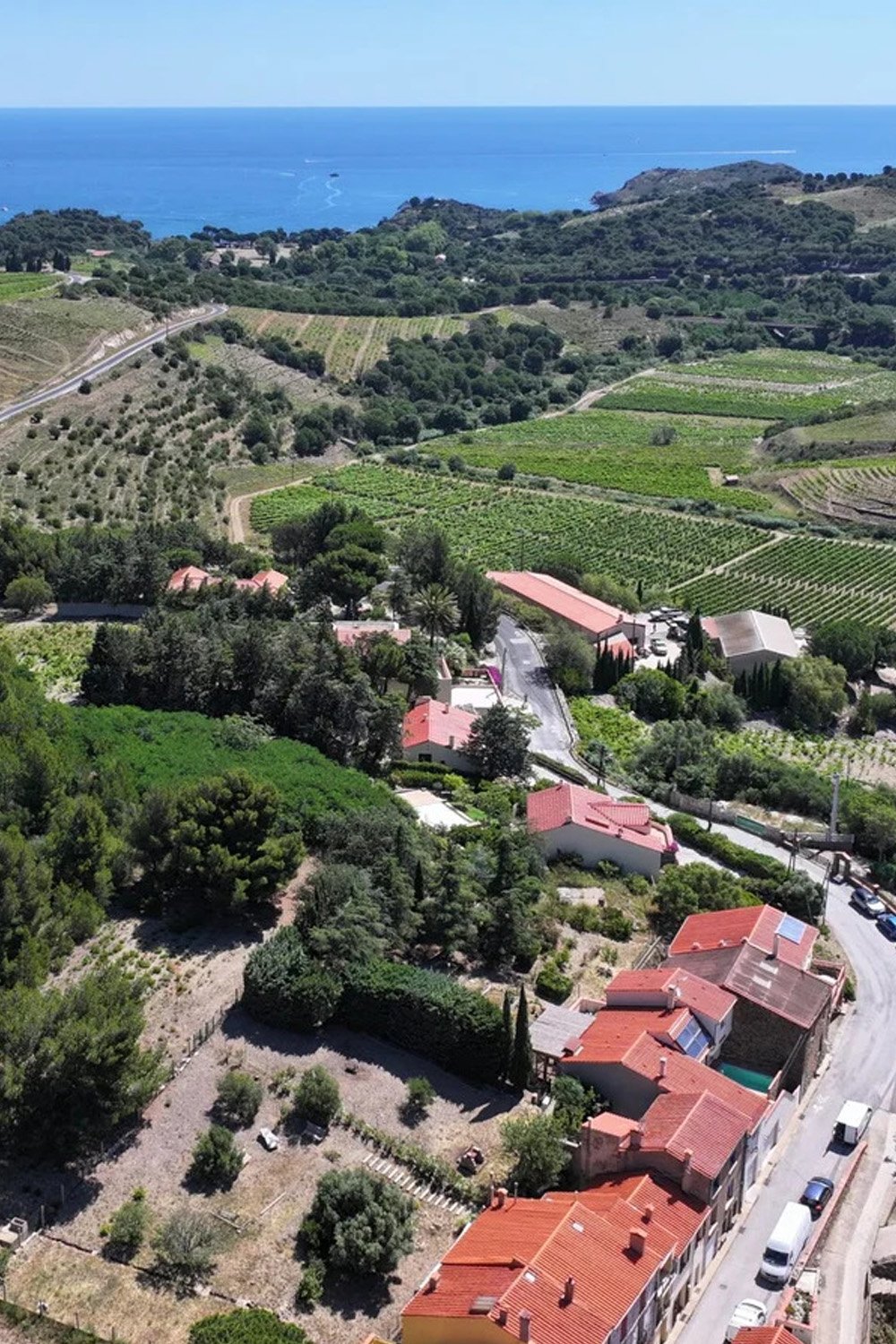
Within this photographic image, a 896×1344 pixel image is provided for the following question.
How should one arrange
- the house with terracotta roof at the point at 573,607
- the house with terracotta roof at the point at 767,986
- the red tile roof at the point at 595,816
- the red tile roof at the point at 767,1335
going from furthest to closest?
the house with terracotta roof at the point at 573,607, the red tile roof at the point at 595,816, the house with terracotta roof at the point at 767,986, the red tile roof at the point at 767,1335

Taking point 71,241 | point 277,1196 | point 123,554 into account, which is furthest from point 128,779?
point 71,241

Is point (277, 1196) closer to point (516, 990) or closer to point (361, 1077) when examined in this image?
point (361, 1077)

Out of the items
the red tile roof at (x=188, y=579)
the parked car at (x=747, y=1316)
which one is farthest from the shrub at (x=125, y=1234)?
the red tile roof at (x=188, y=579)

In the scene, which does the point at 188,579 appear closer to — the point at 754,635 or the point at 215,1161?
the point at 754,635

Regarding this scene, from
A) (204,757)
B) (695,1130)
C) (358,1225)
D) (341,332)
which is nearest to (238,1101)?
(358,1225)

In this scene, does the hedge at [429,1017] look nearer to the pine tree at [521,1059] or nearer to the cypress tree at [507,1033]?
the cypress tree at [507,1033]

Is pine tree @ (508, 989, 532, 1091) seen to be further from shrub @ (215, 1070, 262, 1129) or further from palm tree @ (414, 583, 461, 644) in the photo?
palm tree @ (414, 583, 461, 644)

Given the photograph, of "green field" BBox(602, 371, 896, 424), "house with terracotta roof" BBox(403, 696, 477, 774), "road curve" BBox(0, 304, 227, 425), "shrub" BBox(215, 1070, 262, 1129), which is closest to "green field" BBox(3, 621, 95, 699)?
"house with terracotta roof" BBox(403, 696, 477, 774)
